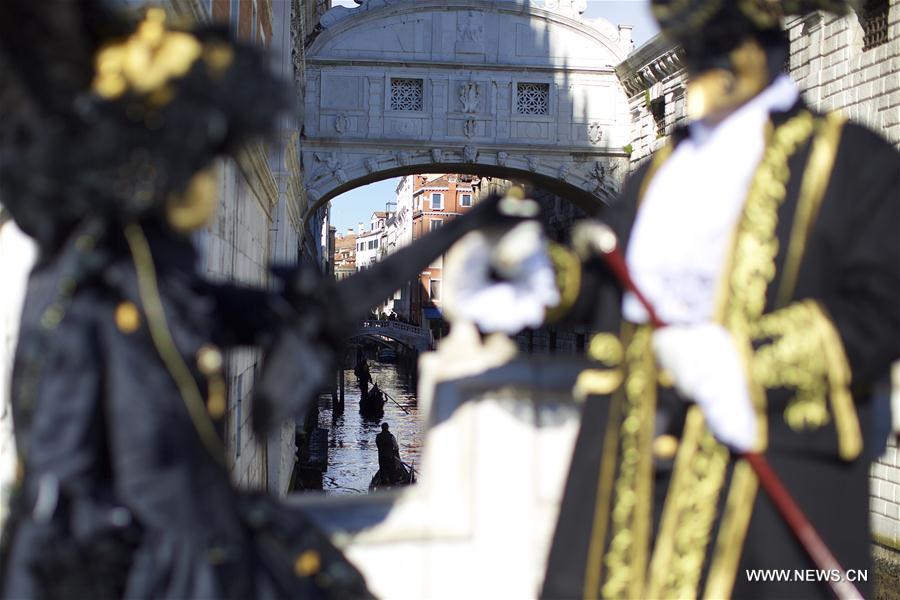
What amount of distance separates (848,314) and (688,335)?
360 millimetres

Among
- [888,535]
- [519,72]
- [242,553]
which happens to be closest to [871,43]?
[888,535]

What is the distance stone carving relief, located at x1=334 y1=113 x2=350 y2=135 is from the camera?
2172 cm

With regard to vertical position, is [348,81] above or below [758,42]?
above

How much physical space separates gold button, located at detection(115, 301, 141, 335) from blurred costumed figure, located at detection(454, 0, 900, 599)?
3.75ft

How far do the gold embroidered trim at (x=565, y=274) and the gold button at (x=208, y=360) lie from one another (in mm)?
947

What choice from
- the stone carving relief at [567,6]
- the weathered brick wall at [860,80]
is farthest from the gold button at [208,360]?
the stone carving relief at [567,6]

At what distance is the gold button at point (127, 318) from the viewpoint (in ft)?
5.60

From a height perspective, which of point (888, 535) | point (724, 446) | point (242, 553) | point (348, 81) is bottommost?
point (888, 535)

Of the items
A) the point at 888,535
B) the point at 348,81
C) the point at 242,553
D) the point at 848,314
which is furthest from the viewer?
the point at 348,81

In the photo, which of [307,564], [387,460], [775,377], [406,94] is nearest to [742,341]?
[775,377]

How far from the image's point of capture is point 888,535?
36.3 ft

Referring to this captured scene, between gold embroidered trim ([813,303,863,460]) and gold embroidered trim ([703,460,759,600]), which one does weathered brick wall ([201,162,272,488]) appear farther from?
gold embroidered trim ([813,303,863,460])

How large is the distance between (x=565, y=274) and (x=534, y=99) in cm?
2035

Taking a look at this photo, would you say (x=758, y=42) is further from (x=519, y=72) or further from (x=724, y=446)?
(x=519, y=72)
